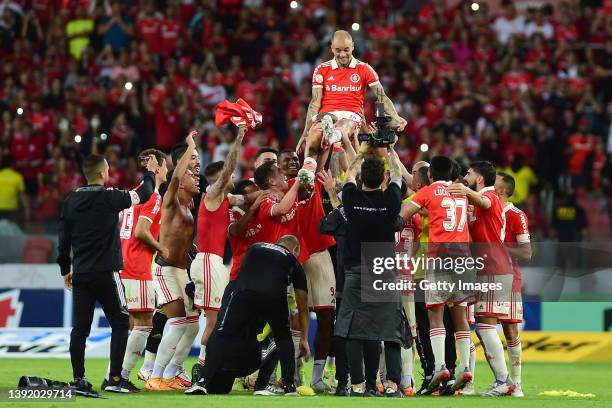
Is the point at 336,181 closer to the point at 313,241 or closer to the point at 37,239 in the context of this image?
the point at 313,241

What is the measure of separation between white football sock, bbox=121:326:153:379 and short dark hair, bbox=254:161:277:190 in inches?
81.5

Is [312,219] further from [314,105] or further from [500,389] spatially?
[500,389]

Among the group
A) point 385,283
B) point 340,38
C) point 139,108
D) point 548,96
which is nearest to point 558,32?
point 548,96

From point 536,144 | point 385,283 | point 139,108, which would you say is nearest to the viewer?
point 385,283

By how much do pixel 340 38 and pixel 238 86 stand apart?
36.6 ft

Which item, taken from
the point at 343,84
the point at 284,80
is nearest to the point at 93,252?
the point at 343,84

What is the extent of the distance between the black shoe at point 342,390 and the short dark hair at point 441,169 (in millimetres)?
2487

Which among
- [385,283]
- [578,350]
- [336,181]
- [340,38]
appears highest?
[340,38]

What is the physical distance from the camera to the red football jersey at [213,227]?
14.8 metres

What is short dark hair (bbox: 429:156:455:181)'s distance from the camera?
48.5 ft

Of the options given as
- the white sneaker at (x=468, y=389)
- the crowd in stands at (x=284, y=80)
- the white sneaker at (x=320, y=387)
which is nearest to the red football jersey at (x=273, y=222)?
the white sneaker at (x=320, y=387)

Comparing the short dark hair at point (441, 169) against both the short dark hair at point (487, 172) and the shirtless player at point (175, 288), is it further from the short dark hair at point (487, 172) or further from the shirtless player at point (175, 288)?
the shirtless player at point (175, 288)

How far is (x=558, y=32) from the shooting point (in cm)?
2709

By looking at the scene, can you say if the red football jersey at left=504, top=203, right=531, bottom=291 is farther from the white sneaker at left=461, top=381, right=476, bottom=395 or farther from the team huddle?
the white sneaker at left=461, top=381, right=476, bottom=395
